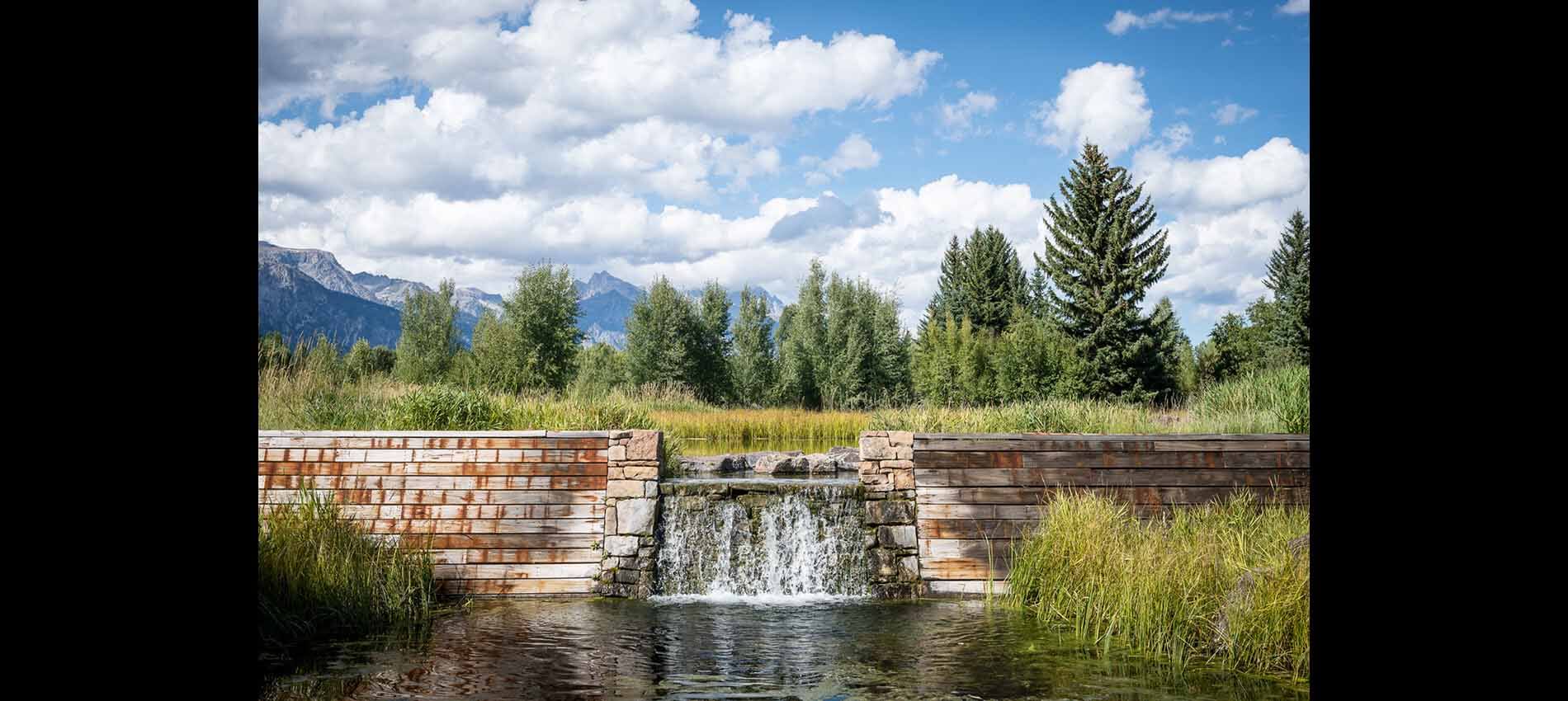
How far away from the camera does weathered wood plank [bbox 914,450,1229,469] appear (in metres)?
8.83

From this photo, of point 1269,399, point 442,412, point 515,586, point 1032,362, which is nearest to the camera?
point 515,586

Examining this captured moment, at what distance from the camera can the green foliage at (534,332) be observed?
33.1 meters

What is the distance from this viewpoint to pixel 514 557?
8.60 m

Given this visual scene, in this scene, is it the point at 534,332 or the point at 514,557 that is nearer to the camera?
the point at 514,557

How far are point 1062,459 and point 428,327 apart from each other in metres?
36.9

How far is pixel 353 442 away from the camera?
8.84 m

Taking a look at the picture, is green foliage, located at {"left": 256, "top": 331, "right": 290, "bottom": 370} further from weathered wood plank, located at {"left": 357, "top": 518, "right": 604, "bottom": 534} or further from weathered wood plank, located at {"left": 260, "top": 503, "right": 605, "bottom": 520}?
weathered wood plank, located at {"left": 357, "top": 518, "right": 604, "bottom": 534}

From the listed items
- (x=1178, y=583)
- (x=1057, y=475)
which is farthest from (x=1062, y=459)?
(x=1178, y=583)

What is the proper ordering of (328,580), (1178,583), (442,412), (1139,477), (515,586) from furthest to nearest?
(442,412), (1139,477), (515,586), (328,580), (1178,583)

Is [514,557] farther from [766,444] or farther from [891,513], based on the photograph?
[766,444]

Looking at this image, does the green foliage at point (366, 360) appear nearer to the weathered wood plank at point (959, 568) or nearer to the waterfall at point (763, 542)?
the waterfall at point (763, 542)
